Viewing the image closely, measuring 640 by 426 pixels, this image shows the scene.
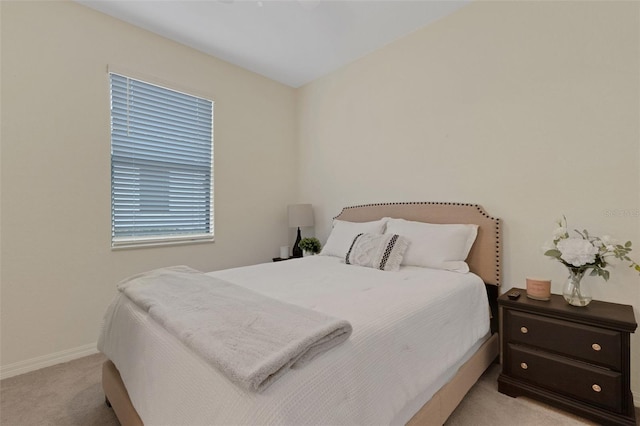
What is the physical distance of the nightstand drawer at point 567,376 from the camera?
1455 mm

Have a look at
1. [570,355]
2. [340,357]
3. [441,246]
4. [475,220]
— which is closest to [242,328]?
[340,357]

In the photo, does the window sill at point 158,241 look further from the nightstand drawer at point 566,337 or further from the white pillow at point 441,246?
the nightstand drawer at point 566,337

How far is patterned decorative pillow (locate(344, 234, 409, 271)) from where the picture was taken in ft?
7.10

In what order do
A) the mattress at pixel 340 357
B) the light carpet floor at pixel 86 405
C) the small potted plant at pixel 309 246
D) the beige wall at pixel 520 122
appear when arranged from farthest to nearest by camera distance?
the small potted plant at pixel 309 246 → the beige wall at pixel 520 122 → the light carpet floor at pixel 86 405 → the mattress at pixel 340 357

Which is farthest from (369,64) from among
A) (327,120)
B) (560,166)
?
(560,166)

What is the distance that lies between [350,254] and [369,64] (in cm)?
203

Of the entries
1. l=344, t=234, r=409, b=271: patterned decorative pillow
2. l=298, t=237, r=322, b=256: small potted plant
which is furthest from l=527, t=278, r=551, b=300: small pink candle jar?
l=298, t=237, r=322, b=256: small potted plant

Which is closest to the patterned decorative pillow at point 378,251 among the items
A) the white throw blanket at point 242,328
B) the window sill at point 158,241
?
the white throw blanket at point 242,328

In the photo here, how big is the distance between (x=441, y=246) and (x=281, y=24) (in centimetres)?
229

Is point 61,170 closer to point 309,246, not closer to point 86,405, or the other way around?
point 86,405

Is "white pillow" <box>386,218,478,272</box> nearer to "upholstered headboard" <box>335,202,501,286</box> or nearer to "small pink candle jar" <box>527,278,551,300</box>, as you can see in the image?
"upholstered headboard" <box>335,202,501,286</box>

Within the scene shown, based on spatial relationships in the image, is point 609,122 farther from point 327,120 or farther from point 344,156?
point 327,120

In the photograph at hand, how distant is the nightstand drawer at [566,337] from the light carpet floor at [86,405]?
35cm

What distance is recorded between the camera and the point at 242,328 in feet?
3.29
